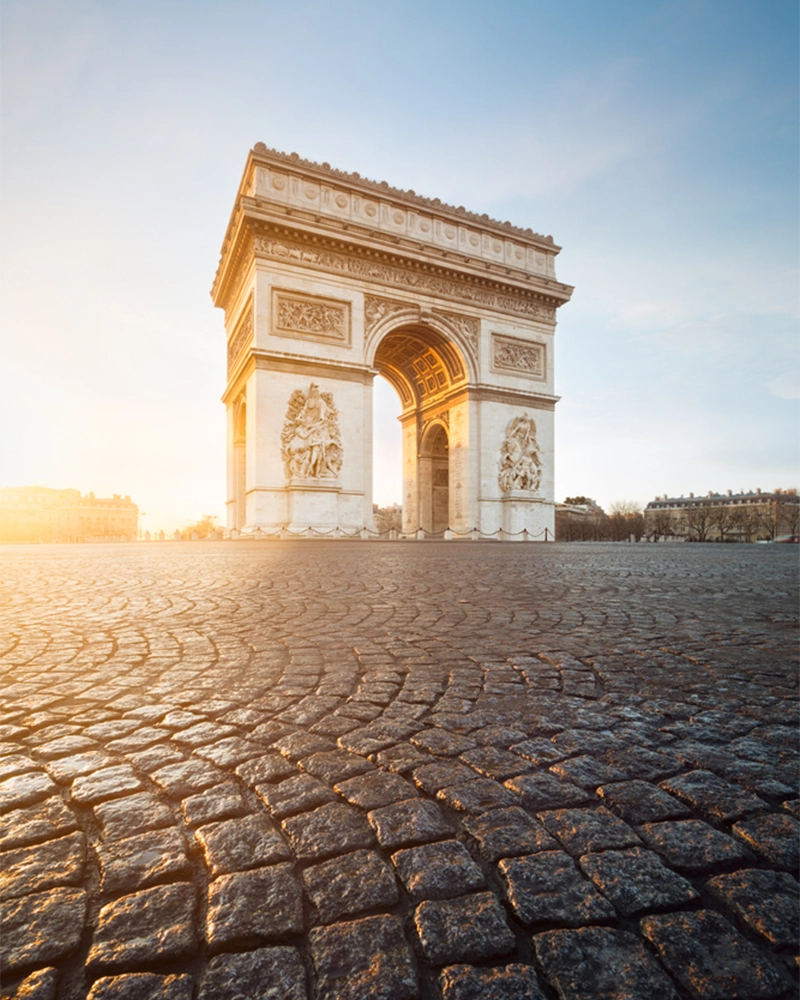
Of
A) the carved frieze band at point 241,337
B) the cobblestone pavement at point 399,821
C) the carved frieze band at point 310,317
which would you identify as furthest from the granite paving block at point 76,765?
the carved frieze band at point 241,337

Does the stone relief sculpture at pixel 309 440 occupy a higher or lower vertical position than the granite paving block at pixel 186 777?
higher

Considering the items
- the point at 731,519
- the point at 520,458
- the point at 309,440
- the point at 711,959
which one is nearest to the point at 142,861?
the point at 711,959

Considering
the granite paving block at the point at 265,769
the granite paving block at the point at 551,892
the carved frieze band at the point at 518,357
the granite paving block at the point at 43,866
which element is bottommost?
the granite paving block at the point at 43,866

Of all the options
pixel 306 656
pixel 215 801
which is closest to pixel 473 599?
pixel 306 656

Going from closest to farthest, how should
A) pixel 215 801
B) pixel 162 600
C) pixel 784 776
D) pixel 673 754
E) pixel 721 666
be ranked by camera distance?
pixel 215 801 → pixel 784 776 → pixel 673 754 → pixel 721 666 → pixel 162 600

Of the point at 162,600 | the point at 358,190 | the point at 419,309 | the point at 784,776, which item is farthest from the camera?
the point at 419,309

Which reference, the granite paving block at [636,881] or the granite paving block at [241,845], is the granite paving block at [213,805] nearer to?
the granite paving block at [241,845]

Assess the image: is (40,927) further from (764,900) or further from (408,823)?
(764,900)

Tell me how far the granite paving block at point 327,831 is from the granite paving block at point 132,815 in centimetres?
26

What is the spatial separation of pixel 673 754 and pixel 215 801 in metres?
1.14

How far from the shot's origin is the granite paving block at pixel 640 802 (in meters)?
1.20

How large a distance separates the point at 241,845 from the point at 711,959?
0.79 m

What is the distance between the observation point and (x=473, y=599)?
431 cm

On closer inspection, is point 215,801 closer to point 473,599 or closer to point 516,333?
point 473,599
